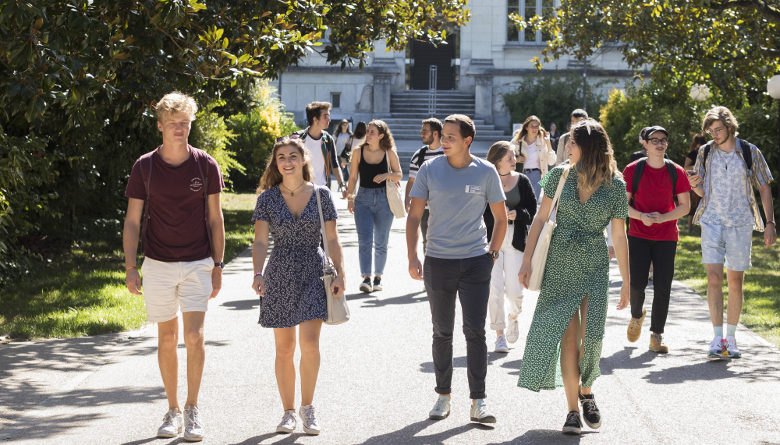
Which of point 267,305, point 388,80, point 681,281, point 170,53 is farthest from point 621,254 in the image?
point 388,80

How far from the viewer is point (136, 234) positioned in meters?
5.20

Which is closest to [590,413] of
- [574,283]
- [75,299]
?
[574,283]

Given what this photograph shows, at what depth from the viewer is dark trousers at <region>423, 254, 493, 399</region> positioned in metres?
5.52

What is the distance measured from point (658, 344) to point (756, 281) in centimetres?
496

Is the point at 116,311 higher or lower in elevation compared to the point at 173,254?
lower

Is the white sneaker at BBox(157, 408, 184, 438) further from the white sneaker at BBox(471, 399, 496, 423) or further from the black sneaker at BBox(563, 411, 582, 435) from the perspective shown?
the black sneaker at BBox(563, 411, 582, 435)

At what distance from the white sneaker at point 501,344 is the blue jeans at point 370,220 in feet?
10.2

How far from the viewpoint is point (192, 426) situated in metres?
5.09

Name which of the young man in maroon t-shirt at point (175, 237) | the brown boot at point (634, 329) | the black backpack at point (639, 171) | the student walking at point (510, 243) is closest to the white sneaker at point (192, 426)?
the young man in maroon t-shirt at point (175, 237)

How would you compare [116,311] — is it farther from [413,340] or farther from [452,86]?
[452,86]

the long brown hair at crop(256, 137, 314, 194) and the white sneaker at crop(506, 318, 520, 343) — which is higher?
the long brown hair at crop(256, 137, 314, 194)

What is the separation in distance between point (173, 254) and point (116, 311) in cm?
412

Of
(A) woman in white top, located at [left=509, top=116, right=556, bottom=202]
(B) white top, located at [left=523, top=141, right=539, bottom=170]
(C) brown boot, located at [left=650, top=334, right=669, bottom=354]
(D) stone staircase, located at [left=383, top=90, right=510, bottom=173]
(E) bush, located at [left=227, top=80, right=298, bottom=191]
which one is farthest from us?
(D) stone staircase, located at [left=383, top=90, right=510, bottom=173]

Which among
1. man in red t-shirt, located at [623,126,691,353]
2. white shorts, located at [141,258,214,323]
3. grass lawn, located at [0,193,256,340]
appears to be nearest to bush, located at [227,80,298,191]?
grass lawn, located at [0,193,256,340]
